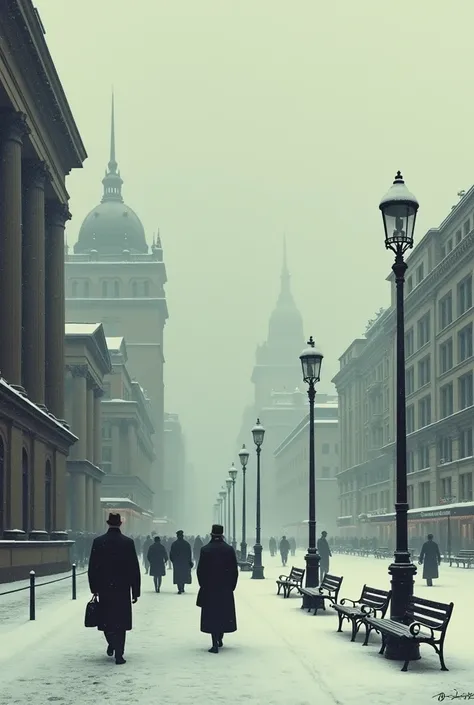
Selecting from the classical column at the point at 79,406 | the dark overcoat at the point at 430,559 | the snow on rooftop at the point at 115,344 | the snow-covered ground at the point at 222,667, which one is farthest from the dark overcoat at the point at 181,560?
the snow on rooftop at the point at 115,344

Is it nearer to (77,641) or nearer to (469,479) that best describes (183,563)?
(77,641)

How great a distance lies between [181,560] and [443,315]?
54.0 m

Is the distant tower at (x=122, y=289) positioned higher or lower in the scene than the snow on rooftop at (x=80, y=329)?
higher

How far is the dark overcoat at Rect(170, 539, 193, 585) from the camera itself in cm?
3438

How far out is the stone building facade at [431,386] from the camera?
77.1 meters

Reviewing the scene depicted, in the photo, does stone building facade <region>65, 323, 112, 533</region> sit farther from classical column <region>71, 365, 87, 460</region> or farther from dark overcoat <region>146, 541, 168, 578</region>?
dark overcoat <region>146, 541, 168, 578</region>

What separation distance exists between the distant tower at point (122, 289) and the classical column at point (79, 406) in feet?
337

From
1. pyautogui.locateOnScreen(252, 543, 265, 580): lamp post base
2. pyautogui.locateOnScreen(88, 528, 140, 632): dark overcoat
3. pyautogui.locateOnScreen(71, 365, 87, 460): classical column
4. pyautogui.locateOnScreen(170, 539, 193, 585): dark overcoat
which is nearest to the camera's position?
pyautogui.locateOnScreen(88, 528, 140, 632): dark overcoat

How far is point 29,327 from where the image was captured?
4750 cm

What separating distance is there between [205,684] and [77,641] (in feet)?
19.3

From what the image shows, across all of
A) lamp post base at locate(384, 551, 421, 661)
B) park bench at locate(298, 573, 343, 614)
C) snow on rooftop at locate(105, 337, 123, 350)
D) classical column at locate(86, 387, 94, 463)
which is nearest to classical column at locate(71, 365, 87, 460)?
classical column at locate(86, 387, 94, 463)

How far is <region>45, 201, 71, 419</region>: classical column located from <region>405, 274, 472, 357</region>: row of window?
31428 mm

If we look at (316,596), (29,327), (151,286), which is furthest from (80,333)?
(151,286)
